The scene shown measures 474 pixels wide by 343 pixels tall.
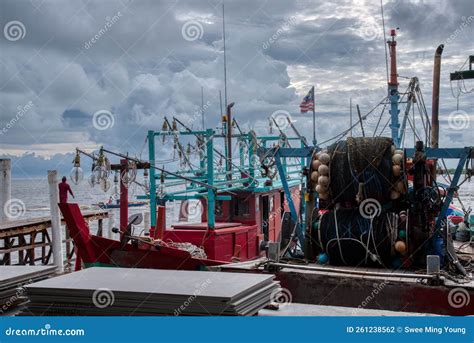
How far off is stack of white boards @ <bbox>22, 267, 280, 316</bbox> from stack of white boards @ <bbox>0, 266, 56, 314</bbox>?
0.66m

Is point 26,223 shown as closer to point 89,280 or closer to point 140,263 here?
point 140,263

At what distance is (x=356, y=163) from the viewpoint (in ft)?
32.4

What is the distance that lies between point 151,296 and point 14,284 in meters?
2.02

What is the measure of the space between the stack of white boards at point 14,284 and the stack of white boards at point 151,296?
2.16ft

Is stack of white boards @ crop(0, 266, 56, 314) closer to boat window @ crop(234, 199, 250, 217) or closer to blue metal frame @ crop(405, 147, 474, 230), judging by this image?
blue metal frame @ crop(405, 147, 474, 230)

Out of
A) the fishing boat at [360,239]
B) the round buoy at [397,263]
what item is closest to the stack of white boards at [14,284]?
the fishing boat at [360,239]

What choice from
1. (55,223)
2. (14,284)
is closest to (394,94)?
(55,223)

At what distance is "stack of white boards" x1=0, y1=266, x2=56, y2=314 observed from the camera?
6.21 m

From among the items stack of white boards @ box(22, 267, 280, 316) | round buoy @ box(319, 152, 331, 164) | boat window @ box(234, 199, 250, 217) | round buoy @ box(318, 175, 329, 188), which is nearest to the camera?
stack of white boards @ box(22, 267, 280, 316)

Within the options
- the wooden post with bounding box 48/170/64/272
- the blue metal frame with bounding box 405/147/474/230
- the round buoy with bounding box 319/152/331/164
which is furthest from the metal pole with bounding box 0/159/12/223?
the blue metal frame with bounding box 405/147/474/230

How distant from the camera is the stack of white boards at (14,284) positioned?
6.21 m

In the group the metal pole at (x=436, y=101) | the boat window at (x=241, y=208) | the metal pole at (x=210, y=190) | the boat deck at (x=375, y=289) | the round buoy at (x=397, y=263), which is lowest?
the boat deck at (x=375, y=289)

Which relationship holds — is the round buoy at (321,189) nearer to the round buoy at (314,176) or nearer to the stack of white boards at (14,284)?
the round buoy at (314,176)

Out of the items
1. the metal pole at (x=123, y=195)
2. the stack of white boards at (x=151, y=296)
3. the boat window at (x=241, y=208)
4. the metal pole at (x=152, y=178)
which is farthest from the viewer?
the boat window at (x=241, y=208)
